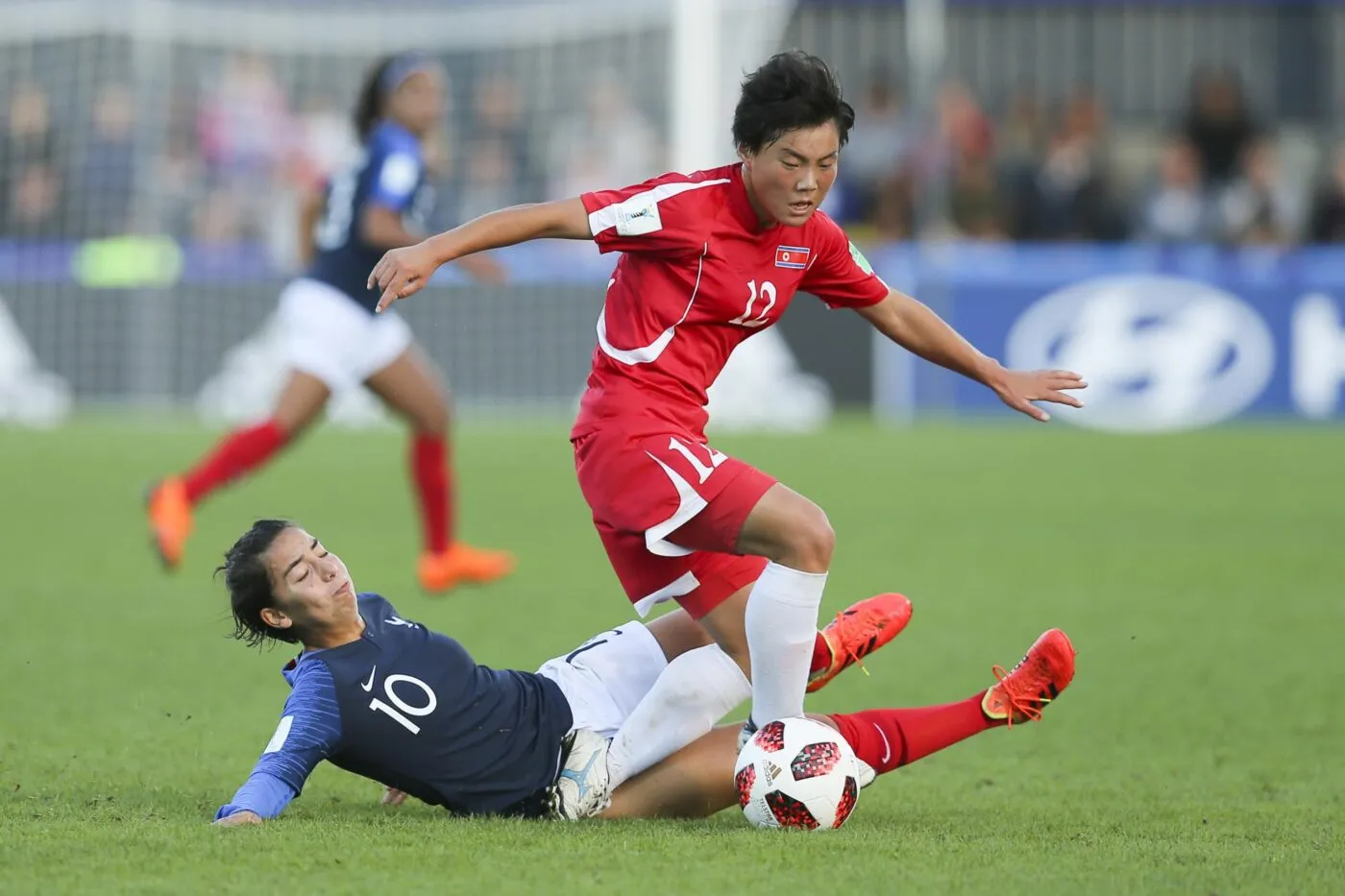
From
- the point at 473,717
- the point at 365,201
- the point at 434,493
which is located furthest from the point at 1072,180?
the point at 473,717

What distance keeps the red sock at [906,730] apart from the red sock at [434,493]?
4114mm

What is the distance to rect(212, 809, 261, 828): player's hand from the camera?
417 centimetres

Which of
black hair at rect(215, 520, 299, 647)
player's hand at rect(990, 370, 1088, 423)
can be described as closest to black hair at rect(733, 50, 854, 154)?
player's hand at rect(990, 370, 1088, 423)

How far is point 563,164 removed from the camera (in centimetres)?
1647

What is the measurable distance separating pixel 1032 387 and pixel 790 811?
1463 millimetres

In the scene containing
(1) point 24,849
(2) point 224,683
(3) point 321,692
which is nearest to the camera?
(1) point 24,849

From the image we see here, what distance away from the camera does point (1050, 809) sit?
4707 millimetres

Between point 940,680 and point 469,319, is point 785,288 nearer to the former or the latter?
point 940,680

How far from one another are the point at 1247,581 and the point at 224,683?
4704 millimetres

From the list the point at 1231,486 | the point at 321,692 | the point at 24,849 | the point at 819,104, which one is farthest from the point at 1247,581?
the point at 24,849

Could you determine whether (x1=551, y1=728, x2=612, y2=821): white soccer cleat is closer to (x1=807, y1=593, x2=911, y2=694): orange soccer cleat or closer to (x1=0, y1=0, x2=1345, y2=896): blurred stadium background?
(x1=0, y1=0, x2=1345, y2=896): blurred stadium background

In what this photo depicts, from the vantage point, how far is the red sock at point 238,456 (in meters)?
8.38

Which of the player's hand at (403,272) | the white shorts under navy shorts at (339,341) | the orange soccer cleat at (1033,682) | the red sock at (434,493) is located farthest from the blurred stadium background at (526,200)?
the player's hand at (403,272)

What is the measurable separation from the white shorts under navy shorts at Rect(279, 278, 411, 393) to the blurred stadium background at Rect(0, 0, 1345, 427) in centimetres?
677
